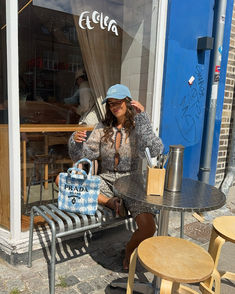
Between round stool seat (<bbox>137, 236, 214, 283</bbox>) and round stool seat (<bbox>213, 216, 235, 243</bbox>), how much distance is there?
357 millimetres

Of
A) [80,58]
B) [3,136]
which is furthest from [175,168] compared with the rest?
[80,58]

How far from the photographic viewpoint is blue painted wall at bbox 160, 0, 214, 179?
3111mm

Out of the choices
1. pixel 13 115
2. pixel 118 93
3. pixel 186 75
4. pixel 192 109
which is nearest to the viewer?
pixel 13 115

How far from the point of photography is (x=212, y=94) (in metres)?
3.58

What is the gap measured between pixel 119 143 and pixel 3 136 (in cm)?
99

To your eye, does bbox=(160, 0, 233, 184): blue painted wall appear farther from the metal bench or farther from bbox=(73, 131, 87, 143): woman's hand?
the metal bench

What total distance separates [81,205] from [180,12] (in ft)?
7.68

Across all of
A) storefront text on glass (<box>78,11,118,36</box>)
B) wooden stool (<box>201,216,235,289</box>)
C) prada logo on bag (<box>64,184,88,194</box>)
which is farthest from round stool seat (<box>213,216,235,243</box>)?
storefront text on glass (<box>78,11,118,36</box>)

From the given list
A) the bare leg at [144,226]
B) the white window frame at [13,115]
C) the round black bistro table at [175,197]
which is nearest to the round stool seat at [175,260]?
the round black bistro table at [175,197]

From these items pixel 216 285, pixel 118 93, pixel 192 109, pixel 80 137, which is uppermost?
pixel 118 93

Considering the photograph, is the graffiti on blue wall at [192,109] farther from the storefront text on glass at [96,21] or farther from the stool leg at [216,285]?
the stool leg at [216,285]

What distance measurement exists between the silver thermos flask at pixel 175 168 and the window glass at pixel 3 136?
1.36 meters

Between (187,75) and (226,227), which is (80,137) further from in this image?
(187,75)

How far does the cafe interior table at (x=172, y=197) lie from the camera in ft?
5.35
